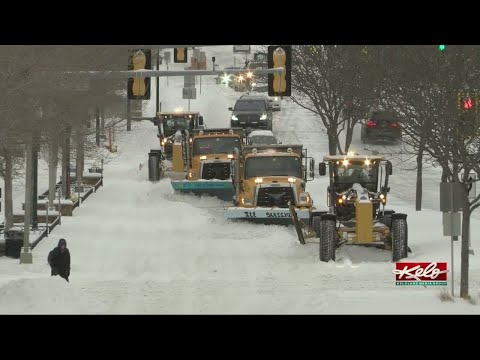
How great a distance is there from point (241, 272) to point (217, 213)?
10309mm

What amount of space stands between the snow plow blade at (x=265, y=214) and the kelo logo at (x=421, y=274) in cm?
559

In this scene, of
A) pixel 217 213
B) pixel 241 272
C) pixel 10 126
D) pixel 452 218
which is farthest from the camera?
pixel 217 213

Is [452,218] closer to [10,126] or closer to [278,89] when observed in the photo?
[278,89]

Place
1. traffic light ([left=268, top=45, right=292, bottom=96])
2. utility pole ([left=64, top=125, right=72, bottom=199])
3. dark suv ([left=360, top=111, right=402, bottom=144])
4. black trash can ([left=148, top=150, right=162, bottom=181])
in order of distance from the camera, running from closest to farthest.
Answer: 1. traffic light ([left=268, top=45, right=292, bottom=96])
2. utility pole ([left=64, top=125, right=72, bottom=199])
3. black trash can ([left=148, top=150, right=162, bottom=181])
4. dark suv ([left=360, top=111, right=402, bottom=144])

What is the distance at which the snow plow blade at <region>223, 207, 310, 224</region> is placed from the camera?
98.2ft

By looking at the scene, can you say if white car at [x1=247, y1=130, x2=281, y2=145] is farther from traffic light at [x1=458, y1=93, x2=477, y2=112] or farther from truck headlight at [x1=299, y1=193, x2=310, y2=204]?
traffic light at [x1=458, y1=93, x2=477, y2=112]

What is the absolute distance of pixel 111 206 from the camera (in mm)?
38344

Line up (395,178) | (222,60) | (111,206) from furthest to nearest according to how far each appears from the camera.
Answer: (222,60) < (395,178) < (111,206)

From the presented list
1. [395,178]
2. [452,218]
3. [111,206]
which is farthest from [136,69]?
[395,178]

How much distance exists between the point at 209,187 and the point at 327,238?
12255mm

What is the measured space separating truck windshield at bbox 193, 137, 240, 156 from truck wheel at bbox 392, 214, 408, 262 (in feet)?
45.2

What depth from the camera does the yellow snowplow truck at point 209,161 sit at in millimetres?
37281

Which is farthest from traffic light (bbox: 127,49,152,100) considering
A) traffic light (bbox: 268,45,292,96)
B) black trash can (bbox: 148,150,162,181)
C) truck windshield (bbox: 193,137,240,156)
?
black trash can (bbox: 148,150,162,181)

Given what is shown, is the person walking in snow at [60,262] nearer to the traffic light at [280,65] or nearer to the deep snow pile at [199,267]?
the deep snow pile at [199,267]
